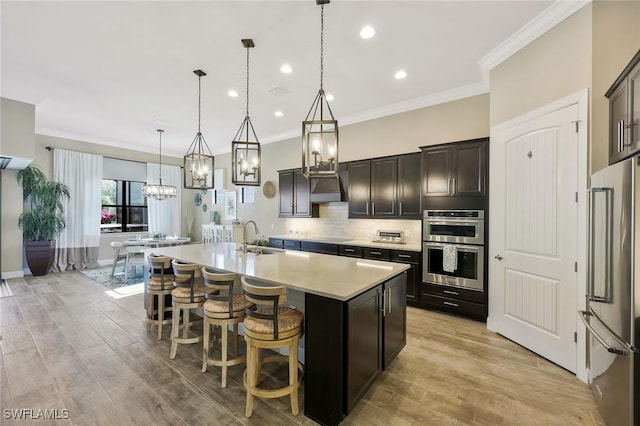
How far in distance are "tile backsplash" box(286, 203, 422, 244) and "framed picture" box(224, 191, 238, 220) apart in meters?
2.22

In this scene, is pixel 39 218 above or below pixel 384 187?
below

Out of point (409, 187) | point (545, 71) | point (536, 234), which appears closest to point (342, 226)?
point (409, 187)

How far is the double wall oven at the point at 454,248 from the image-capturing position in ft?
11.7

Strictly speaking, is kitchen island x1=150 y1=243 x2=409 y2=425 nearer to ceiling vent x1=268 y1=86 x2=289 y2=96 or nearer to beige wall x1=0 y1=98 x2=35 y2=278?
ceiling vent x1=268 y1=86 x2=289 y2=96

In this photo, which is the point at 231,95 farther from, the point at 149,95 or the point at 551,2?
the point at 551,2

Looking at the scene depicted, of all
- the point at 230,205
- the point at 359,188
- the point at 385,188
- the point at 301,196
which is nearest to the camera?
the point at 385,188

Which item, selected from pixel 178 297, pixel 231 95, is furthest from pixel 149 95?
pixel 178 297

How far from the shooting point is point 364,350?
6.75 ft

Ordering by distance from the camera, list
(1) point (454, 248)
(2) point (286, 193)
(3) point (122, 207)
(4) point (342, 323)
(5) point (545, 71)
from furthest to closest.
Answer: (3) point (122, 207) < (2) point (286, 193) < (1) point (454, 248) < (5) point (545, 71) < (4) point (342, 323)

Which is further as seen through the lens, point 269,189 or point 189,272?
point 269,189

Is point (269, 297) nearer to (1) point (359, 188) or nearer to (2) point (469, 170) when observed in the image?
(2) point (469, 170)

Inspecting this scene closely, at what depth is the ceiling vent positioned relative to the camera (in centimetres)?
416

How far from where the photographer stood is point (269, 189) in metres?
6.99

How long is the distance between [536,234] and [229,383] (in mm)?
3370
